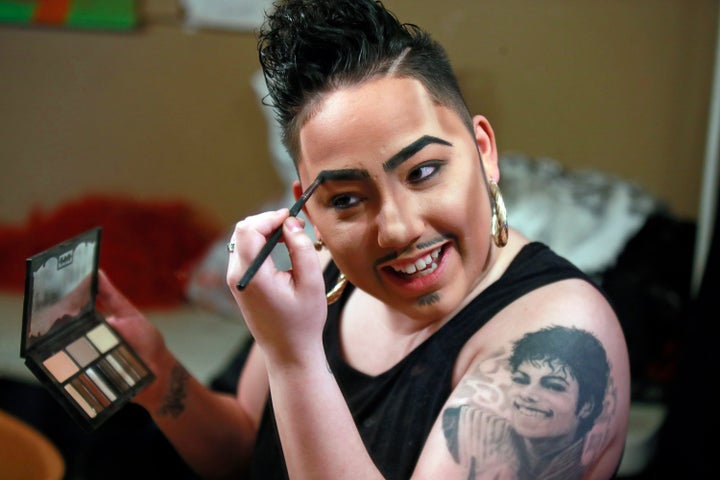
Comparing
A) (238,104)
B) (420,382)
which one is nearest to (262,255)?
(420,382)

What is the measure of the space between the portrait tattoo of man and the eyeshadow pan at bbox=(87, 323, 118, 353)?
342 mm

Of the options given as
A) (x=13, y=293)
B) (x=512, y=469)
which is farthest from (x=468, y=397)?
(x=13, y=293)

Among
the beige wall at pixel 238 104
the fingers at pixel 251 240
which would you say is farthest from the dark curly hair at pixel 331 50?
the beige wall at pixel 238 104

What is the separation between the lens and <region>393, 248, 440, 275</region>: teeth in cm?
67

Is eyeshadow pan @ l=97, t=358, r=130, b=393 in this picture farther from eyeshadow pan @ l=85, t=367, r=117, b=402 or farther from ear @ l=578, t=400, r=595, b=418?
ear @ l=578, t=400, r=595, b=418

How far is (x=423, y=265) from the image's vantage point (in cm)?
67

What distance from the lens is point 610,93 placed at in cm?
137

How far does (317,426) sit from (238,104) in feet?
3.66

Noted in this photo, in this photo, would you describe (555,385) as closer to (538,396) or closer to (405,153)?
(538,396)

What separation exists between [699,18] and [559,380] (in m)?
1.02

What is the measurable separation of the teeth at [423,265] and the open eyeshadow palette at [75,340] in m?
0.29

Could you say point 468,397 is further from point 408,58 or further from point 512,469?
point 408,58

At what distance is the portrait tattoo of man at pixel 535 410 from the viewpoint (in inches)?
24.2

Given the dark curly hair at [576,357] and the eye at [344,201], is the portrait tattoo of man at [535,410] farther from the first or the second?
the eye at [344,201]
